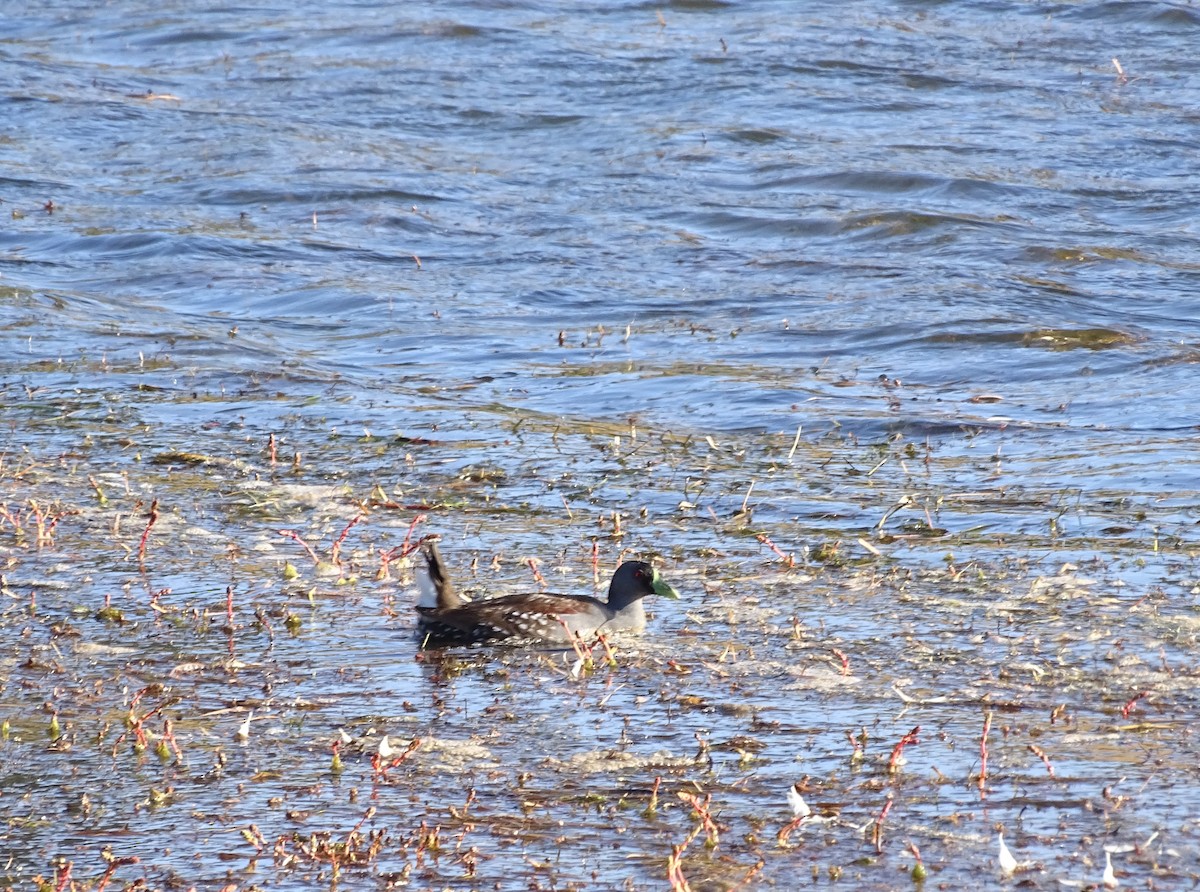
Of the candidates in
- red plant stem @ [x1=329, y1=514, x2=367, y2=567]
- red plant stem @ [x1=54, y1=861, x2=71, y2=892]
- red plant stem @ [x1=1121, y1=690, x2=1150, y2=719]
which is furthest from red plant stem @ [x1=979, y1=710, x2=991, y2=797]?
red plant stem @ [x1=329, y1=514, x2=367, y2=567]

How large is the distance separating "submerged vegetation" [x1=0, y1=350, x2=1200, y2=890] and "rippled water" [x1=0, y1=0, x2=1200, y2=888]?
47 mm

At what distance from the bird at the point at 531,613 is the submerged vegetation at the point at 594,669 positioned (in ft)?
0.31

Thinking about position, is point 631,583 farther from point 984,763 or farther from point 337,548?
point 984,763

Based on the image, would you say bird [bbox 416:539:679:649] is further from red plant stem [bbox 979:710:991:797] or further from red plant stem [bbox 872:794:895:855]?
red plant stem [bbox 872:794:895:855]

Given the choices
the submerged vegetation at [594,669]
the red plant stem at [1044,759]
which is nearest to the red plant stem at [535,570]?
the submerged vegetation at [594,669]

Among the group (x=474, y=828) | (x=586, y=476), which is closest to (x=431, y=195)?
(x=586, y=476)

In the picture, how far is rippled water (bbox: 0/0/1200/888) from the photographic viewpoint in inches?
344

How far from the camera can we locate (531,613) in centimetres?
783

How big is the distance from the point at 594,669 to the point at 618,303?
8.77m

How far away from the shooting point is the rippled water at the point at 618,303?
28.7ft

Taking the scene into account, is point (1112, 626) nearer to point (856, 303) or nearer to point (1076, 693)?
point (1076, 693)

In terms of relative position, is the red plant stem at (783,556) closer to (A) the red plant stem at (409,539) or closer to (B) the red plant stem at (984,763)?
(A) the red plant stem at (409,539)

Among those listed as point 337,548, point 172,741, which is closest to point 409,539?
point 337,548

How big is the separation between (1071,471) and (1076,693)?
3912 millimetres
